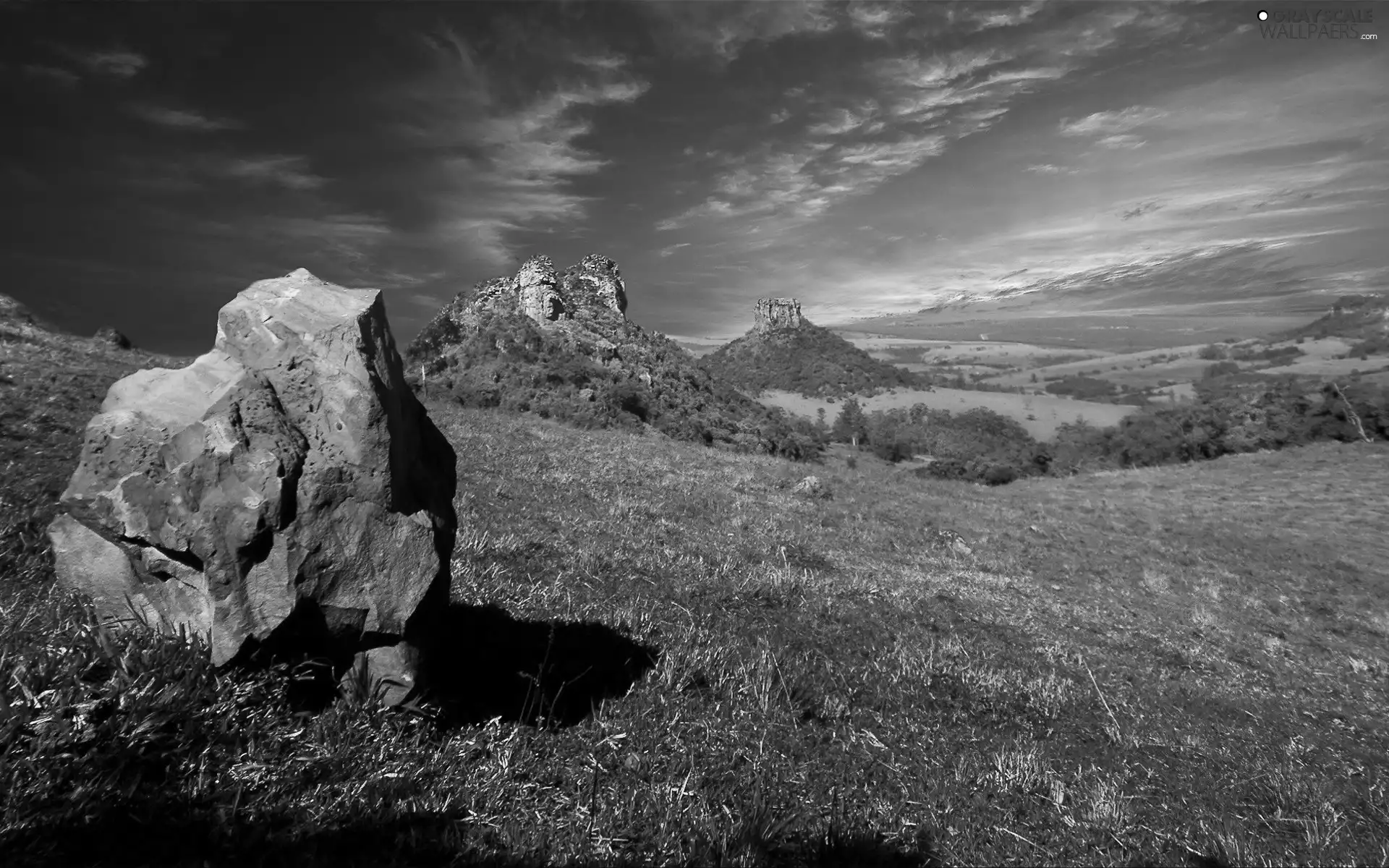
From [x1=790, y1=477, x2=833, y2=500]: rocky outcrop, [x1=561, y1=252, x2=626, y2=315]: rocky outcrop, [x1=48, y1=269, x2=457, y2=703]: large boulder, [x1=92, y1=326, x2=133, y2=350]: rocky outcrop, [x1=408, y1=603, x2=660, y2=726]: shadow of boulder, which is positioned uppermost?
[x1=561, y1=252, x2=626, y2=315]: rocky outcrop

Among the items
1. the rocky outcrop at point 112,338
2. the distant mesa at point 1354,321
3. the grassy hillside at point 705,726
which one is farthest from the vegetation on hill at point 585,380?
the distant mesa at point 1354,321

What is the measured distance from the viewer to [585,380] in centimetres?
3712

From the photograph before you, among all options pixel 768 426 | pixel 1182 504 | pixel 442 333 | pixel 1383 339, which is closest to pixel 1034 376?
pixel 1383 339

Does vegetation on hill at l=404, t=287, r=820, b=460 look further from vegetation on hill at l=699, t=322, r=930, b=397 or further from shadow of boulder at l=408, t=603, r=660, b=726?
vegetation on hill at l=699, t=322, r=930, b=397

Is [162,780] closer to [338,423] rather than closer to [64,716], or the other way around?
[64,716]

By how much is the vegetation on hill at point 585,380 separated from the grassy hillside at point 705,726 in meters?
18.7

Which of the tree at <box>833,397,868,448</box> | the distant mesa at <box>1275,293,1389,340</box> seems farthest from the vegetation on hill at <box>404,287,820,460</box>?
the distant mesa at <box>1275,293,1389,340</box>

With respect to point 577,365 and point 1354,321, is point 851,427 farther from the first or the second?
point 1354,321

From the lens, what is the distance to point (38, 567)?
13.9 ft

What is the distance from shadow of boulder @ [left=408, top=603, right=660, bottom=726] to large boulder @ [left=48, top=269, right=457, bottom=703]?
1.56ft

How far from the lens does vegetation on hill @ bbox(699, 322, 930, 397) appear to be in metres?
107

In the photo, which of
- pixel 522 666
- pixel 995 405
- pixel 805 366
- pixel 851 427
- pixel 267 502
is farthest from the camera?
pixel 805 366

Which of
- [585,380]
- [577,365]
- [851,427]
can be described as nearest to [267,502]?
[585,380]

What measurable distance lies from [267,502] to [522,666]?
82.3 inches
